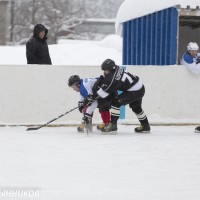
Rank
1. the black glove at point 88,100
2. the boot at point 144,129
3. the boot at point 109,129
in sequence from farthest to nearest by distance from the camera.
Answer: the boot at point 144,129 < the boot at point 109,129 < the black glove at point 88,100

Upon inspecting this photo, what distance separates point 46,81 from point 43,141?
7.05ft

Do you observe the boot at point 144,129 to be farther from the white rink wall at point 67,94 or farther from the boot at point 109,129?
the white rink wall at point 67,94

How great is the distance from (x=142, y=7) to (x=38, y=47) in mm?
3549

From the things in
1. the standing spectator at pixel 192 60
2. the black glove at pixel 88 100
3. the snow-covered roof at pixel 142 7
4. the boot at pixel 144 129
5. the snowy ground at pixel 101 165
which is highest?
the snow-covered roof at pixel 142 7

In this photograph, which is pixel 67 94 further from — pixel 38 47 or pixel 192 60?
pixel 192 60

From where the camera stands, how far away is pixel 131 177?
4.90m

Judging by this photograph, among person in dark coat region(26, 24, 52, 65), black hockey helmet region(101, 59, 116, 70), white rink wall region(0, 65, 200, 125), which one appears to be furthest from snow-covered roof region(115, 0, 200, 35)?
black hockey helmet region(101, 59, 116, 70)

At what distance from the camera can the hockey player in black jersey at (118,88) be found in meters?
7.82

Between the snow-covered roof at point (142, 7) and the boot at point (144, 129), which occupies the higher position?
the snow-covered roof at point (142, 7)

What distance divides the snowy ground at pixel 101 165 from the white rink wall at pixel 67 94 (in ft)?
3.03

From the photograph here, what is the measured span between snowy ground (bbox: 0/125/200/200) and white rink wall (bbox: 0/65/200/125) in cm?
92

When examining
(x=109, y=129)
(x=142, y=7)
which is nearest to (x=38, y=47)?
(x=109, y=129)

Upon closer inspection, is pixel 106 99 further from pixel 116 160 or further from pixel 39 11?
pixel 39 11

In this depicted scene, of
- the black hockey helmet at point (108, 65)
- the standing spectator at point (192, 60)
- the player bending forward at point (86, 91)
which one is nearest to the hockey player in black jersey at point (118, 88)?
the black hockey helmet at point (108, 65)
